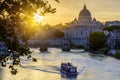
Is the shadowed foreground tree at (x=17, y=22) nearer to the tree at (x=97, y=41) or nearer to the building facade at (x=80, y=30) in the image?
the tree at (x=97, y=41)

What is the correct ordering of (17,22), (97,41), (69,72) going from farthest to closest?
1. (97,41)
2. (69,72)
3. (17,22)

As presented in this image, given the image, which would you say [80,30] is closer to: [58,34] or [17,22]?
[58,34]

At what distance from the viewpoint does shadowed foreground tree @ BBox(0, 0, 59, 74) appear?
12.7 feet

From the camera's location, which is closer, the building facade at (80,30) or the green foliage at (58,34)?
the building facade at (80,30)

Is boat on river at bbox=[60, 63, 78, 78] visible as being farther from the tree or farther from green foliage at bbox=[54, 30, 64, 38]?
green foliage at bbox=[54, 30, 64, 38]

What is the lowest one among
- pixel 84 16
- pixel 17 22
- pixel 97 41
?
pixel 97 41

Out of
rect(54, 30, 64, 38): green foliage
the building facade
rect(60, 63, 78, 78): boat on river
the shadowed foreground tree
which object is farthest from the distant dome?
the shadowed foreground tree

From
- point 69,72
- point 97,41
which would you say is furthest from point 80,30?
point 69,72

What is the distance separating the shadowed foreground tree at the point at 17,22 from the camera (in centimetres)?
388

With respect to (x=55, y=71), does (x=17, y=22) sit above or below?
above

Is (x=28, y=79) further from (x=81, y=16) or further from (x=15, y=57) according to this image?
(x=81, y=16)

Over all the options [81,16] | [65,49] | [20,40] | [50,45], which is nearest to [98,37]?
[65,49]

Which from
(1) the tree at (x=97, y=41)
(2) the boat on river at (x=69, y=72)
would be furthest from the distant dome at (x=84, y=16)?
(2) the boat on river at (x=69, y=72)

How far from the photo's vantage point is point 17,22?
3955 millimetres
